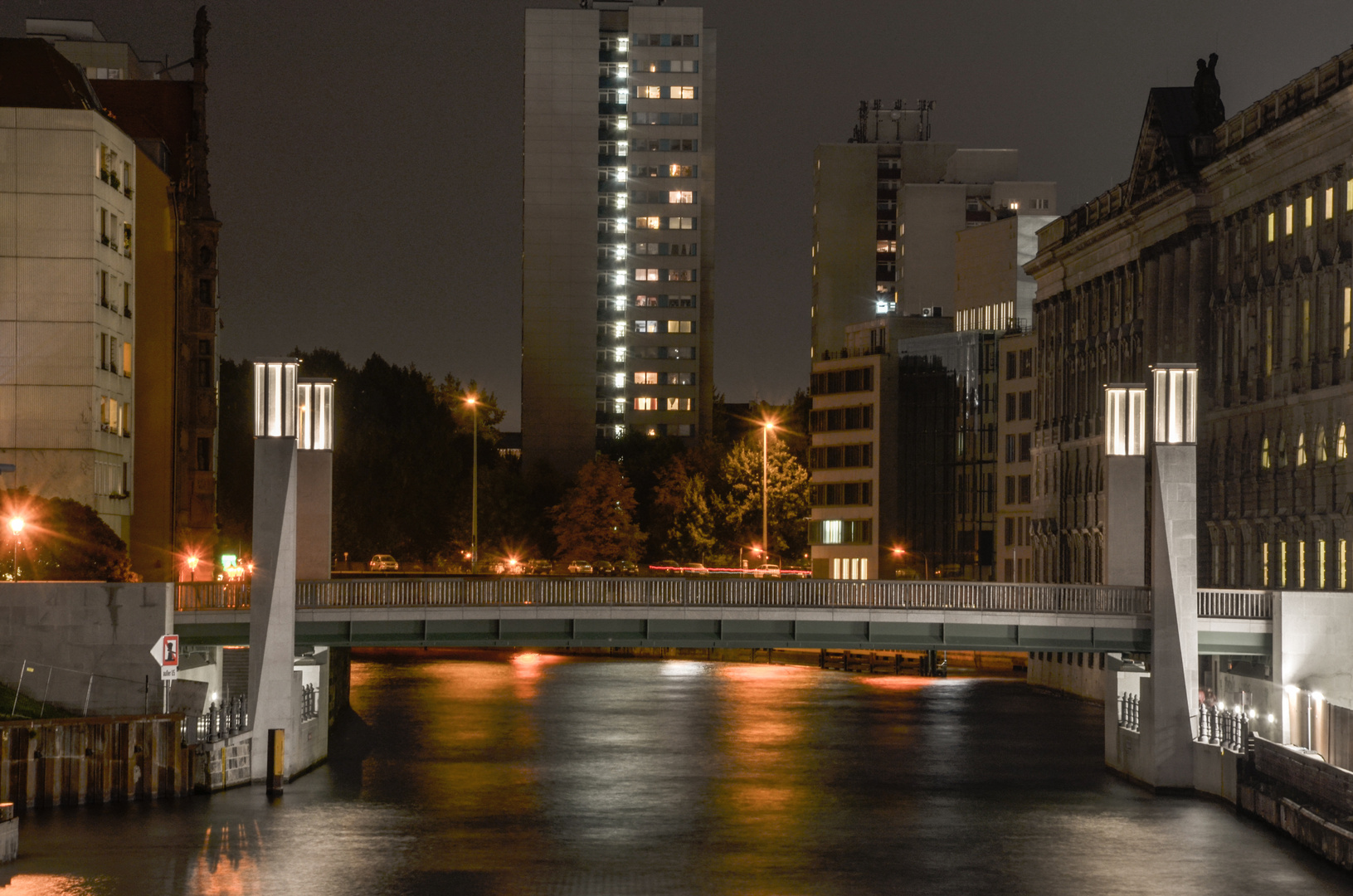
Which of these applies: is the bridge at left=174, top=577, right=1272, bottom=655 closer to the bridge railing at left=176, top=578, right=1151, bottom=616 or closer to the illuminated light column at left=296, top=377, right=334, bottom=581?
the bridge railing at left=176, top=578, right=1151, bottom=616

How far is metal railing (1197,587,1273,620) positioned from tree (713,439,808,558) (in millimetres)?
95414

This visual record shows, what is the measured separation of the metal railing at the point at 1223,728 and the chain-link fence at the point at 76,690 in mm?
32749

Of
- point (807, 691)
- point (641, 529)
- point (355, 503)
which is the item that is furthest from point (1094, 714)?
point (641, 529)

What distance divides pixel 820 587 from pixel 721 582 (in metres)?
3.63

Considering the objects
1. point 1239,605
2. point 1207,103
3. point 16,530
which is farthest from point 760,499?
point 1239,605

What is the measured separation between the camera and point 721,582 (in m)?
67.1

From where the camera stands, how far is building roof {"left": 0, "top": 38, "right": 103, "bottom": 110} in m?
87.6

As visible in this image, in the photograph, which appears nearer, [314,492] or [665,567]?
[314,492]

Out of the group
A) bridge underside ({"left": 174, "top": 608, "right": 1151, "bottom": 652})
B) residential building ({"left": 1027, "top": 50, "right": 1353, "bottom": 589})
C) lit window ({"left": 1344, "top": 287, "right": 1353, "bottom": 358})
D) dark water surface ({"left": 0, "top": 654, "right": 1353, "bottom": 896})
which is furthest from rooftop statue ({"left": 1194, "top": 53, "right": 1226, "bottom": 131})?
bridge underside ({"left": 174, "top": 608, "right": 1151, "bottom": 652})

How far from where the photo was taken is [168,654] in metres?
58.4

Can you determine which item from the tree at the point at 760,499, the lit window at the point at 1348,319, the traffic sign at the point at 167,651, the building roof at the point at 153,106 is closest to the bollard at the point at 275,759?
the traffic sign at the point at 167,651

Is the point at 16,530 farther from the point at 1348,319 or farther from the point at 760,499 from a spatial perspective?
the point at 760,499

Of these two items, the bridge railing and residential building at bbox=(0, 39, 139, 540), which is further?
residential building at bbox=(0, 39, 139, 540)

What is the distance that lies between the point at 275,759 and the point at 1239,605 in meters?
32.6
